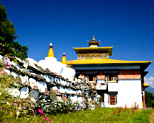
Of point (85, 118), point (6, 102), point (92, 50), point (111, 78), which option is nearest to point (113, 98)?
point (111, 78)

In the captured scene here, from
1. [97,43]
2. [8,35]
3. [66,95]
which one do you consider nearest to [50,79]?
[66,95]

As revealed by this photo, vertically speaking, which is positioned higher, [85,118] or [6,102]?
[6,102]

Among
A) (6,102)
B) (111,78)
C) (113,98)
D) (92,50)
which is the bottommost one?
(6,102)

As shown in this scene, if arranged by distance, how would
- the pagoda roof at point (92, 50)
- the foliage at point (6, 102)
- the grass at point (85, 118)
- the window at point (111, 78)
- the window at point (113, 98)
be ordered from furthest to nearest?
the pagoda roof at point (92, 50), the window at point (111, 78), the window at point (113, 98), the grass at point (85, 118), the foliage at point (6, 102)

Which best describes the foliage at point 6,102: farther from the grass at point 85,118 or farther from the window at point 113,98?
the window at point 113,98

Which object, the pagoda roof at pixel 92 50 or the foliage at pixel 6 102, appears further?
the pagoda roof at pixel 92 50

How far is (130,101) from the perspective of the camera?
67.4 ft

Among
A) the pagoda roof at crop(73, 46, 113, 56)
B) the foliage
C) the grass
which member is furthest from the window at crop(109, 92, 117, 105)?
the foliage

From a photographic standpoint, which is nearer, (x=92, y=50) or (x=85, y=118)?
A: (x=85, y=118)

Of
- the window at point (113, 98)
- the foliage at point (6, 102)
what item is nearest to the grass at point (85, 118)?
the foliage at point (6, 102)

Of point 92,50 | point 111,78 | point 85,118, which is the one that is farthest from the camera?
point 92,50

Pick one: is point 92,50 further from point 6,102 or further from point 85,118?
point 6,102

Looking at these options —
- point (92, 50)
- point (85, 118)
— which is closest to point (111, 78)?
point (92, 50)

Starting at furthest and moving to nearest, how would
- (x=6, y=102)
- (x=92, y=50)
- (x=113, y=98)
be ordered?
(x=92, y=50) → (x=113, y=98) → (x=6, y=102)
